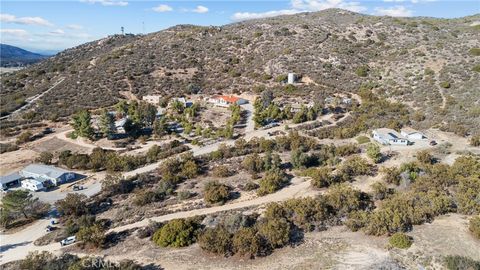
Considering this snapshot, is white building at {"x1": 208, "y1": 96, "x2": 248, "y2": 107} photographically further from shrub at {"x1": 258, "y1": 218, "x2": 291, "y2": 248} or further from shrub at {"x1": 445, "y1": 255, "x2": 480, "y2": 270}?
shrub at {"x1": 445, "y1": 255, "x2": 480, "y2": 270}

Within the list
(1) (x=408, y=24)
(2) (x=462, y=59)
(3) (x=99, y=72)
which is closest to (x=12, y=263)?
(3) (x=99, y=72)

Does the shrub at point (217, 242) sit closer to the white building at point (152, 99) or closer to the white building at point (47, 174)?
the white building at point (47, 174)

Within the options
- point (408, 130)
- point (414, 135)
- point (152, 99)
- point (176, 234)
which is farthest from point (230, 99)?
point (176, 234)

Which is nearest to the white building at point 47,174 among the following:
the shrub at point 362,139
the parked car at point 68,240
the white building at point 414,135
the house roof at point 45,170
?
the house roof at point 45,170

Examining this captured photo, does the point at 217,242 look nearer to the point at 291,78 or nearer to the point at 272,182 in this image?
the point at 272,182

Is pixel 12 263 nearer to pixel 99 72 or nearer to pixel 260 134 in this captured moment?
pixel 260 134

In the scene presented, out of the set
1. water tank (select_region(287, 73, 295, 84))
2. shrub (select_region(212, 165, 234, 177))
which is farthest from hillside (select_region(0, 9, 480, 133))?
shrub (select_region(212, 165, 234, 177))

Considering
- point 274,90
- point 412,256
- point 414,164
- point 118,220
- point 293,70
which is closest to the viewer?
point 412,256
